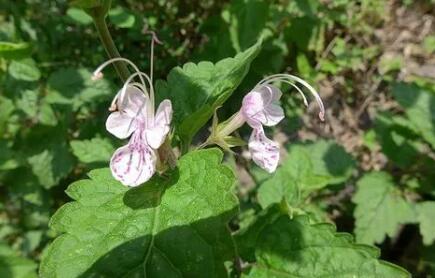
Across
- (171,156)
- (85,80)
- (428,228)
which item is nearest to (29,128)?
(85,80)

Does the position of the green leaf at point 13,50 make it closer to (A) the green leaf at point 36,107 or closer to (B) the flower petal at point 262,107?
(A) the green leaf at point 36,107

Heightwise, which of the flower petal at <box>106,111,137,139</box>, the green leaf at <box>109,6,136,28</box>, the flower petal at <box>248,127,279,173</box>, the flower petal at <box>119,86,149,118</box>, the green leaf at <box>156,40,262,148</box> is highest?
the flower petal at <box>119,86,149,118</box>

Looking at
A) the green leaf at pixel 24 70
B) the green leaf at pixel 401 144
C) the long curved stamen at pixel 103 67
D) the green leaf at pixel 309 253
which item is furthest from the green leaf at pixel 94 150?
the green leaf at pixel 401 144

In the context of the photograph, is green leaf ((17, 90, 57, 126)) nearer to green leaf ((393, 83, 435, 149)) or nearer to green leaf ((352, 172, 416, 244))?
green leaf ((352, 172, 416, 244))

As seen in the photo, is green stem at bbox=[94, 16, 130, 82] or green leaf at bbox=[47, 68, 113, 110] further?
green leaf at bbox=[47, 68, 113, 110]

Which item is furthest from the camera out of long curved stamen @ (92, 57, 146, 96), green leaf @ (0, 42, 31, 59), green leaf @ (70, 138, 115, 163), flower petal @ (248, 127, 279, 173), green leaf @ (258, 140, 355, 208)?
green leaf @ (258, 140, 355, 208)

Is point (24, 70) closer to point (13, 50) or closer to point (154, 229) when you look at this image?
point (13, 50)

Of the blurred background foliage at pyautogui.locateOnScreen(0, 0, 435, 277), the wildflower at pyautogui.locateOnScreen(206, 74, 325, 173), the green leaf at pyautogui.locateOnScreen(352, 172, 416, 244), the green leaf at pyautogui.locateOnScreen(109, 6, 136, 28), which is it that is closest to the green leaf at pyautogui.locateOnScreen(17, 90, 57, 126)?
the blurred background foliage at pyautogui.locateOnScreen(0, 0, 435, 277)

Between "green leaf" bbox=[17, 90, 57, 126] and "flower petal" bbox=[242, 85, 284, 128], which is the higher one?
"flower petal" bbox=[242, 85, 284, 128]
